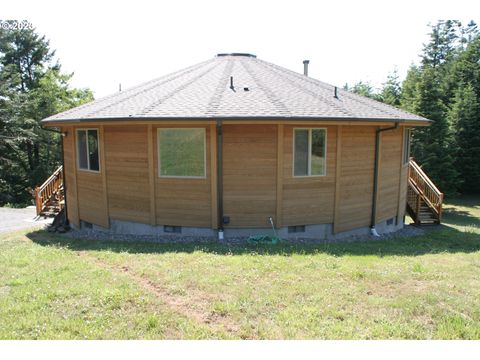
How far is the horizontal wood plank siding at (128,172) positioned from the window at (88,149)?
22.8 inches

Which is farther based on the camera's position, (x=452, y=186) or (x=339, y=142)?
(x=452, y=186)

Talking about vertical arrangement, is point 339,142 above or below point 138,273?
above

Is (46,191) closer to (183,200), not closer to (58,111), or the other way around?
(183,200)

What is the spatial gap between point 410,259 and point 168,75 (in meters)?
10.2

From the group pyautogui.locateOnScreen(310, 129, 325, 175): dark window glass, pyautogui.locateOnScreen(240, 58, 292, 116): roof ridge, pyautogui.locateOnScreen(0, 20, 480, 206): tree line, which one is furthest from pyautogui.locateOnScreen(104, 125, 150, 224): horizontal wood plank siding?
pyautogui.locateOnScreen(0, 20, 480, 206): tree line

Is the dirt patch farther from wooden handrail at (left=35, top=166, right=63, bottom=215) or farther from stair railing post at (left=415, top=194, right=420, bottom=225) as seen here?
stair railing post at (left=415, top=194, right=420, bottom=225)

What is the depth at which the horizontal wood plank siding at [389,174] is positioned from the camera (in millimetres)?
10828

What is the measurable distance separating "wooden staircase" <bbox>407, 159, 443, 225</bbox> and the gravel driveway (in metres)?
13.6

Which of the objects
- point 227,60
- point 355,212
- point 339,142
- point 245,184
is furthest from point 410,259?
point 227,60

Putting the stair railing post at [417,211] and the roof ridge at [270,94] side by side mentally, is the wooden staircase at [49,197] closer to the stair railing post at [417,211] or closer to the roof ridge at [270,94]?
the roof ridge at [270,94]

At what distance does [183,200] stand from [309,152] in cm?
347

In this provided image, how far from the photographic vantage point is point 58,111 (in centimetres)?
2925
